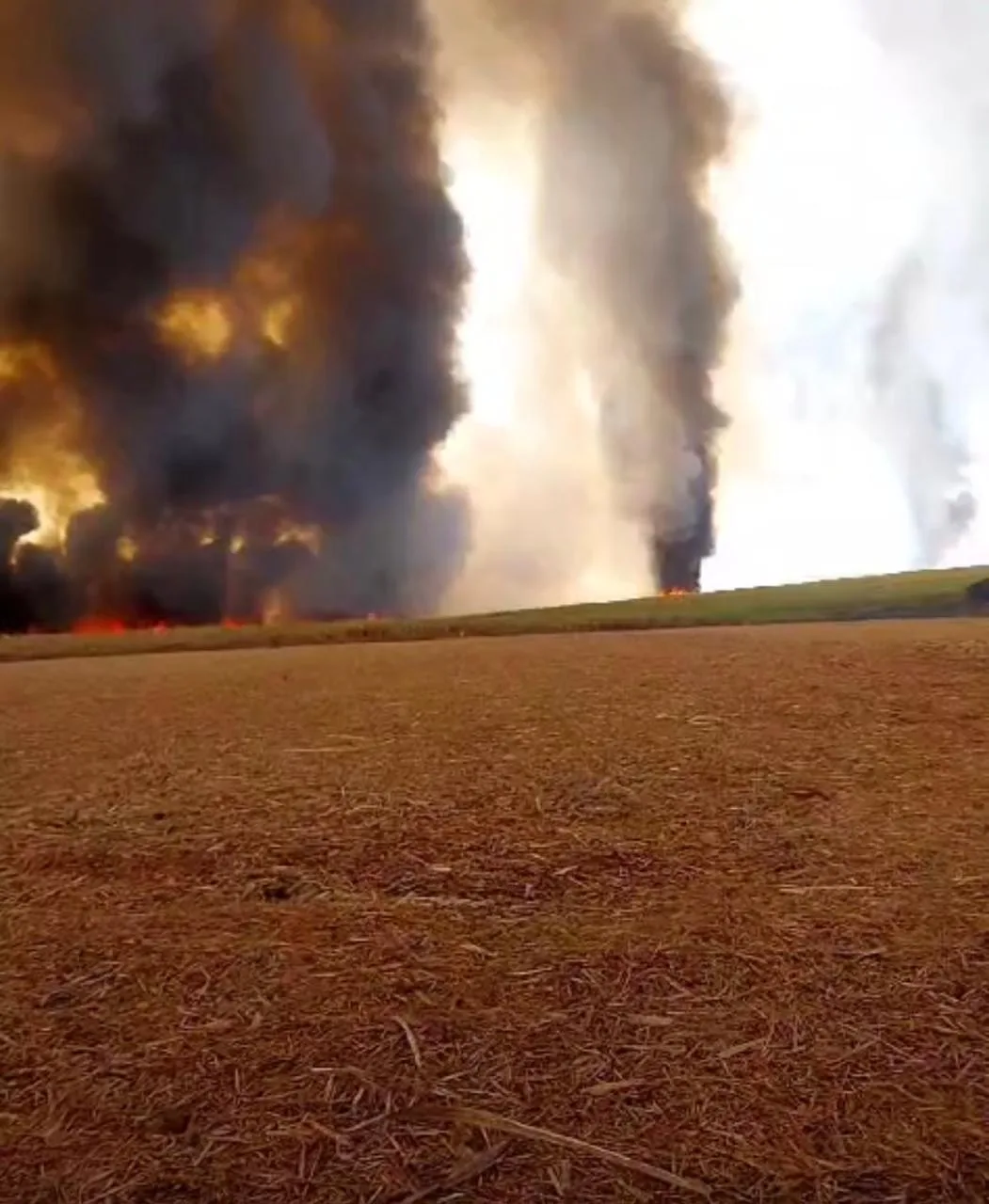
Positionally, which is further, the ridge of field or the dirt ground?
the ridge of field

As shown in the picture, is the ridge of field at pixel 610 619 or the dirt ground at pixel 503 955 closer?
the dirt ground at pixel 503 955

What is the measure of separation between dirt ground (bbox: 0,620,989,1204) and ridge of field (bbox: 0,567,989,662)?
7822 mm

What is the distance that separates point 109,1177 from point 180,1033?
1.92 feet

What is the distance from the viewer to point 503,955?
3.50 metres

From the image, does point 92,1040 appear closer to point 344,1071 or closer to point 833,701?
point 344,1071

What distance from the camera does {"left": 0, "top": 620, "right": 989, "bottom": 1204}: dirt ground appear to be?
255cm

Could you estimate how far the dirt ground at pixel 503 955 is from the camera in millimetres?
2551

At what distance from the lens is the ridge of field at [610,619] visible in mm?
14406

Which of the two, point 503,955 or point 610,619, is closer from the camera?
point 503,955

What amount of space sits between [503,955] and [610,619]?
513 inches

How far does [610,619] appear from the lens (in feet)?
53.8

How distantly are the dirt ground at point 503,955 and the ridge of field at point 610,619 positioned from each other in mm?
7822

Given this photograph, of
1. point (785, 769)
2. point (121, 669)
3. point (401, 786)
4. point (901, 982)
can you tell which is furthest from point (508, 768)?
point (121, 669)

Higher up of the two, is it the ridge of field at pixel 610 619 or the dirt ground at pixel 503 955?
the ridge of field at pixel 610 619
